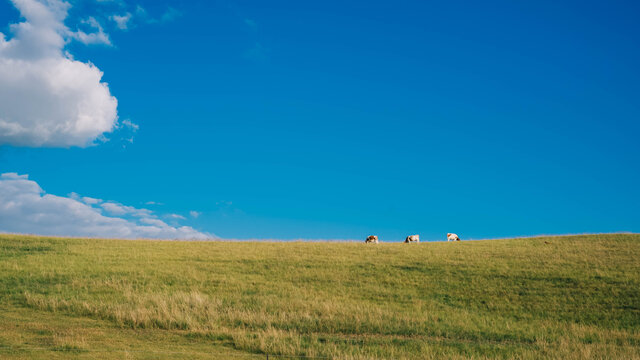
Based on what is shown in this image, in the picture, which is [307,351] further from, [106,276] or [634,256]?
[634,256]

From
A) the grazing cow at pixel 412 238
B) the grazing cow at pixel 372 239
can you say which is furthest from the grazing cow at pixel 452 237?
the grazing cow at pixel 372 239

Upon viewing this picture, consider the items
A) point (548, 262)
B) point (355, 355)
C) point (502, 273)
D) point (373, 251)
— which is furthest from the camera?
point (373, 251)

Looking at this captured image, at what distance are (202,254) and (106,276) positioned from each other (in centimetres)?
945

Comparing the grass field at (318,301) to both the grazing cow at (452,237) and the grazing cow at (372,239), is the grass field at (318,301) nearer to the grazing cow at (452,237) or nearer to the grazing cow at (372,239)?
the grazing cow at (372,239)

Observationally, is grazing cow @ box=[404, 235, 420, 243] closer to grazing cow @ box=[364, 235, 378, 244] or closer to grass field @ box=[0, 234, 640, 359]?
grazing cow @ box=[364, 235, 378, 244]

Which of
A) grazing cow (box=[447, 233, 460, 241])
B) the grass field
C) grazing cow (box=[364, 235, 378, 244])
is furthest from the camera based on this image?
grazing cow (box=[447, 233, 460, 241])

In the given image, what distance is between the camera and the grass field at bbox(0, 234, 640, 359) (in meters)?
14.1

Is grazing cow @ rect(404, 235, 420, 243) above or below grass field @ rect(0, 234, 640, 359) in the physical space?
above

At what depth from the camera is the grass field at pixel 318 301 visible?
14078 mm

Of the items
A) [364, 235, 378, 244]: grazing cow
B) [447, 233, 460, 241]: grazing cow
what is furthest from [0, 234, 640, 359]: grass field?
[447, 233, 460, 241]: grazing cow

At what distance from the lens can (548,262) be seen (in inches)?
1258

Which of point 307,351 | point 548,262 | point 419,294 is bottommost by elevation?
point 307,351

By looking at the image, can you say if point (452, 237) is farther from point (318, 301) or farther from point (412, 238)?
point (318, 301)

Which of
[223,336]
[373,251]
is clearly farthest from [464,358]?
[373,251]
